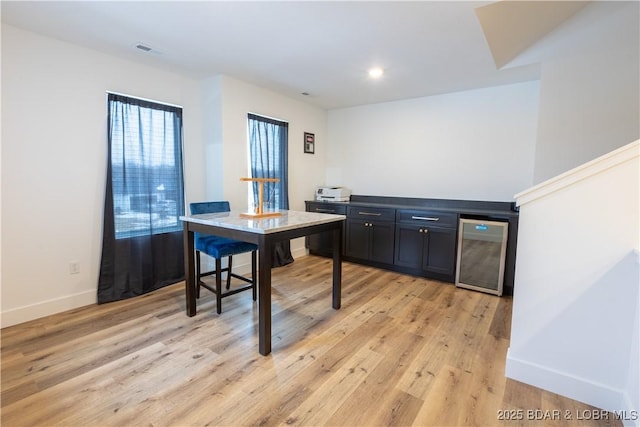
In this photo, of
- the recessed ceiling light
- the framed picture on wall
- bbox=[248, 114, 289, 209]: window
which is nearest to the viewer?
the recessed ceiling light

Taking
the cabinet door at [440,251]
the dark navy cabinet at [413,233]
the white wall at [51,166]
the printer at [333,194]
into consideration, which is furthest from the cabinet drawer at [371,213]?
the white wall at [51,166]

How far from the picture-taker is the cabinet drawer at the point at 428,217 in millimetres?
3451

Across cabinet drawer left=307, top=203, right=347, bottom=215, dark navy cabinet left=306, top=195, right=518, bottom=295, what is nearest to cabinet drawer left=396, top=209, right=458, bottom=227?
dark navy cabinet left=306, top=195, right=518, bottom=295

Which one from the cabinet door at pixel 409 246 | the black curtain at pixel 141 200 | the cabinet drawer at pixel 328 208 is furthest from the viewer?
the cabinet drawer at pixel 328 208

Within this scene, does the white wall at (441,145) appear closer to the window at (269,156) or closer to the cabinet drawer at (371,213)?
the cabinet drawer at (371,213)

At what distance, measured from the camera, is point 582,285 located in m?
1.63

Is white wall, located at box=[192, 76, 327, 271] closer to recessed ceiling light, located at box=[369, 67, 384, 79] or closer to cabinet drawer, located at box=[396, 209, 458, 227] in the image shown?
recessed ceiling light, located at box=[369, 67, 384, 79]

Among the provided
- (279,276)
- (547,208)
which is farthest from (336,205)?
(547,208)

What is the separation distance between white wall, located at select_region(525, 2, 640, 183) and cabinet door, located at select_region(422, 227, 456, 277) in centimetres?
107

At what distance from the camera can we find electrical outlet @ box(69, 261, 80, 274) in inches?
106

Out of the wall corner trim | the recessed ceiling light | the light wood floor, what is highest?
the recessed ceiling light

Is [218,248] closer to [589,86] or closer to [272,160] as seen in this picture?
[272,160]

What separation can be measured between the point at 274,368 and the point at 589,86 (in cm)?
348

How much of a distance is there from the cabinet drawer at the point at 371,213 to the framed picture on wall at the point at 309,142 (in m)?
1.19
